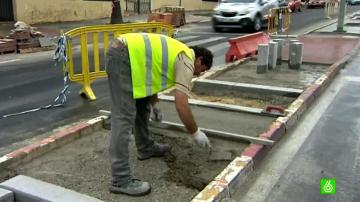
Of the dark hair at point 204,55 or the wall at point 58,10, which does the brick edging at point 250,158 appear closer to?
the dark hair at point 204,55

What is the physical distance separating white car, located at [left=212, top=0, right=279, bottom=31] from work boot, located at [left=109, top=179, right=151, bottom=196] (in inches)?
663

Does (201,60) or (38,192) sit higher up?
(201,60)

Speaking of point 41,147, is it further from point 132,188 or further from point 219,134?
point 219,134

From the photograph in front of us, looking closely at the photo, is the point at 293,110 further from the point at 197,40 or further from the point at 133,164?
the point at 197,40

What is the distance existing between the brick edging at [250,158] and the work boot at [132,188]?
488 mm

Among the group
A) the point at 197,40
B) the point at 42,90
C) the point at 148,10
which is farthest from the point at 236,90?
the point at 148,10

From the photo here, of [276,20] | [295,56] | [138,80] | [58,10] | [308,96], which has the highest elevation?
[58,10]

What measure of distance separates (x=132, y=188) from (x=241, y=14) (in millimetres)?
17003

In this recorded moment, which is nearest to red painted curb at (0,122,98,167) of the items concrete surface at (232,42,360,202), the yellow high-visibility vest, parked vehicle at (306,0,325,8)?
the yellow high-visibility vest

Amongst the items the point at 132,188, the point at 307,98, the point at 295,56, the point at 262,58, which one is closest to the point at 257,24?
the point at 295,56

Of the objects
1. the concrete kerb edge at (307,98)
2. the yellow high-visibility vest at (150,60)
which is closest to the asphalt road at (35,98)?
the yellow high-visibility vest at (150,60)

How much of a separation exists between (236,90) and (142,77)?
4717mm

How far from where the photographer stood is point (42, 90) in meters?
8.73

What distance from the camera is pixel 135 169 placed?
479 cm
